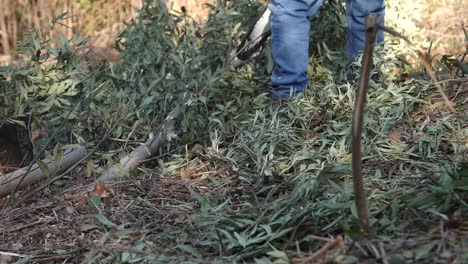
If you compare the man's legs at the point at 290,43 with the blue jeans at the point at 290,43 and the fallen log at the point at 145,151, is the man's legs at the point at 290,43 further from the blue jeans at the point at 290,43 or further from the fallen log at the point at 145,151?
the fallen log at the point at 145,151

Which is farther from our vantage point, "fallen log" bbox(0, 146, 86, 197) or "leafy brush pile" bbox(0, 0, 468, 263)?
"fallen log" bbox(0, 146, 86, 197)

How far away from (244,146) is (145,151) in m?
0.50

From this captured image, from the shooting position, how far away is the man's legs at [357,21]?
359cm

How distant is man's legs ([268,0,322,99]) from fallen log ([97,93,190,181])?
496 millimetres

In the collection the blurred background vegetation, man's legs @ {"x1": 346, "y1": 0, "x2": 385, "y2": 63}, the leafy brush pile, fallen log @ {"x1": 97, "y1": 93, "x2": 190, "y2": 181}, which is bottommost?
the blurred background vegetation

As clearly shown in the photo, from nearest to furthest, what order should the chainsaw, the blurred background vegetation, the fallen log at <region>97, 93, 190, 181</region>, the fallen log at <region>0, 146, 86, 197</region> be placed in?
the fallen log at <region>0, 146, 86, 197</region>
the fallen log at <region>97, 93, 190, 181</region>
the chainsaw
the blurred background vegetation

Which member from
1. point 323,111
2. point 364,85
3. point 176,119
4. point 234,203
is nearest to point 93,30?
point 176,119

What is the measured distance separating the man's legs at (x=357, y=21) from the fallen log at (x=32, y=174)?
1549mm

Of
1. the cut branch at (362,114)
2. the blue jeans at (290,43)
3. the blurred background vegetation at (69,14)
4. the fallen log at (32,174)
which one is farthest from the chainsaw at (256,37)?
the blurred background vegetation at (69,14)

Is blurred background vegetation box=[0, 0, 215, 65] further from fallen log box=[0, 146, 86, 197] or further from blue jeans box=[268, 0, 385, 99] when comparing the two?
fallen log box=[0, 146, 86, 197]

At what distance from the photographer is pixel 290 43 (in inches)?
136

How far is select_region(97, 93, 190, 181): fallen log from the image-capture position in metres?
2.95

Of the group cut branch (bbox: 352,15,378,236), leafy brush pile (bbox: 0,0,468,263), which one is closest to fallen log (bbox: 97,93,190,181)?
leafy brush pile (bbox: 0,0,468,263)

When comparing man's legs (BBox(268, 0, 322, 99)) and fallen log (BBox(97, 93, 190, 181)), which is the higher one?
man's legs (BBox(268, 0, 322, 99))
